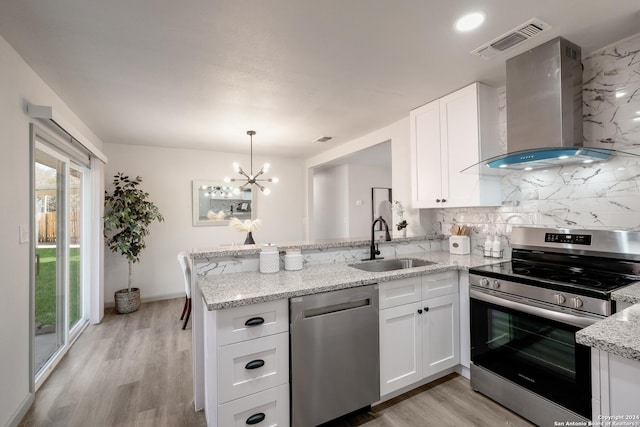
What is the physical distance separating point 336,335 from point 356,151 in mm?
3203

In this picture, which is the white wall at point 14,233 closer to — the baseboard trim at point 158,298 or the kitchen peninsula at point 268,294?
the kitchen peninsula at point 268,294

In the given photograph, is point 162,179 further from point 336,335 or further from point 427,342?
point 427,342

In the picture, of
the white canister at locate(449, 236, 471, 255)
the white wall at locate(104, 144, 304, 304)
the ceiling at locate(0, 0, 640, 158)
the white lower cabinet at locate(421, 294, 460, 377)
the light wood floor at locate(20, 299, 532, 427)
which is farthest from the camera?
the white wall at locate(104, 144, 304, 304)

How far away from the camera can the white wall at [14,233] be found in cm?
175

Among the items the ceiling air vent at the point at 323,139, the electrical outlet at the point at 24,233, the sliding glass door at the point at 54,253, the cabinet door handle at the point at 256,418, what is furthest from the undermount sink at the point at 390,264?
the sliding glass door at the point at 54,253

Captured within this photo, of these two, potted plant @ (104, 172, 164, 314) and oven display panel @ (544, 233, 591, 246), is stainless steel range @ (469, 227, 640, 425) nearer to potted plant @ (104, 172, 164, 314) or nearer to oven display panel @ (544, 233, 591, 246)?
oven display panel @ (544, 233, 591, 246)

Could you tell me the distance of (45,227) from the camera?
2.54 meters

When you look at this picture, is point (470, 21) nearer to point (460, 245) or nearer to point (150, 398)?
point (460, 245)

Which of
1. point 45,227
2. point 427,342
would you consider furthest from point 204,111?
point 427,342

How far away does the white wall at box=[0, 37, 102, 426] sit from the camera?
1.75 metres

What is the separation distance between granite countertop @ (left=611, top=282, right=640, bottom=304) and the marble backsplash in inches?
24.1

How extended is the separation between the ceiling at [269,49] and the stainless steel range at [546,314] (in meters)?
1.39

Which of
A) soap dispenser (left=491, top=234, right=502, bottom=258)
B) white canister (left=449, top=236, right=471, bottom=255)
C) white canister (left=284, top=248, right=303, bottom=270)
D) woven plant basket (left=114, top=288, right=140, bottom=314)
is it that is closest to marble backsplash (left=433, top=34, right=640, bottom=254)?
soap dispenser (left=491, top=234, right=502, bottom=258)

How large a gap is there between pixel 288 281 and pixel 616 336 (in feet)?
4.73
